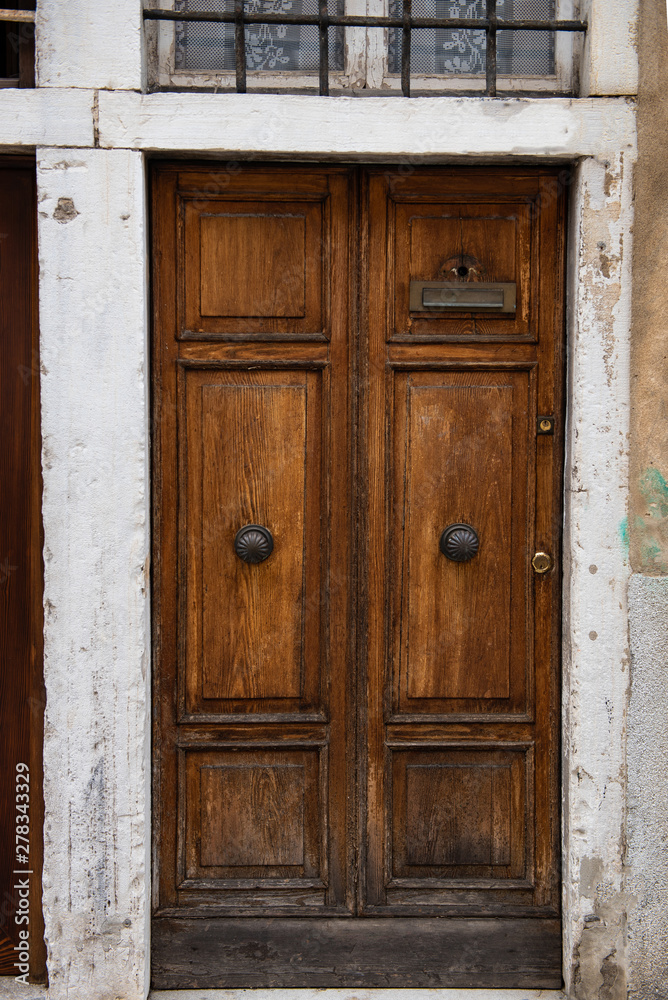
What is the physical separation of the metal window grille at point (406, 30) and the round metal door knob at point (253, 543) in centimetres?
140

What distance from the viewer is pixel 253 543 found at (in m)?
2.51

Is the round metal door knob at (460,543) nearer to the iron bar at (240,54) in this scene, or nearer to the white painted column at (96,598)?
the white painted column at (96,598)

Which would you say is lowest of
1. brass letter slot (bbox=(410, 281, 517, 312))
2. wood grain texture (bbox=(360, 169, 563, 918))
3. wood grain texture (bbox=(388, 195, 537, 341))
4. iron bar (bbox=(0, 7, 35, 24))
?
wood grain texture (bbox=(360, 169, 563, 918))

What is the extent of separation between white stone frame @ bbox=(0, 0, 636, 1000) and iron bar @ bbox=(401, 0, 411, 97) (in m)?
0.10

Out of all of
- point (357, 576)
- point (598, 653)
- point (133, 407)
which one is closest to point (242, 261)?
point (133, 407)

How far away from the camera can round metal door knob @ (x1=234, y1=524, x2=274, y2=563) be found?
251 cm

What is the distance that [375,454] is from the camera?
101 inches

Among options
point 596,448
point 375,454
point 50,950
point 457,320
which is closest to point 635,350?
point 596,448

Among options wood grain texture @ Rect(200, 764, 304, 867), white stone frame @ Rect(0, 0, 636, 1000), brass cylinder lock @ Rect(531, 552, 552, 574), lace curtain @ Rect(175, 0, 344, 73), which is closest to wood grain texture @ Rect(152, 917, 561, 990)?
white stone frame @ Rect(0, 0, 636, 1000)

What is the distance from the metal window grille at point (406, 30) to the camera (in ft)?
7.88

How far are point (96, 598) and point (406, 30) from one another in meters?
2.05

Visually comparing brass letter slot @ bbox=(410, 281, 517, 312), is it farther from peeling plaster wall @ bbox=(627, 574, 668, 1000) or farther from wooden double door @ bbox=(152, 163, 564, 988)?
peeling plaster wall @ bbox=(627, 574, 668, 1000)

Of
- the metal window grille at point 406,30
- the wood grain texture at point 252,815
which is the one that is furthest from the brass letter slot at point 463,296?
the wood grain texture at point 252,815

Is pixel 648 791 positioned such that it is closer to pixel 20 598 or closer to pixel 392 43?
pixel 20 598
